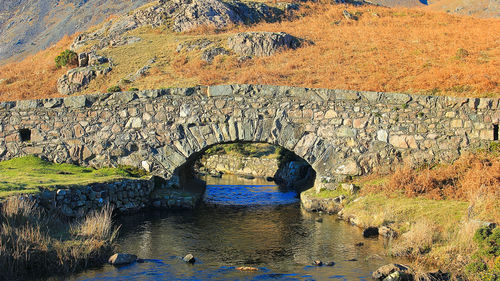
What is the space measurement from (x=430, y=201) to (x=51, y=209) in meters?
10.5

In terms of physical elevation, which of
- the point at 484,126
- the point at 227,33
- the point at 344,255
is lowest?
the point at 344,255

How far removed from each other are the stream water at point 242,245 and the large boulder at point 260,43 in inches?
658

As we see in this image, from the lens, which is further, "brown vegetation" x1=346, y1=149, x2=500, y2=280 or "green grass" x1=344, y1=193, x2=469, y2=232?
"green grass" x1=344, y1=193, x2=469, y2=232

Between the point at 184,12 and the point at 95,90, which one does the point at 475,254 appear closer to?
the point at 95,90

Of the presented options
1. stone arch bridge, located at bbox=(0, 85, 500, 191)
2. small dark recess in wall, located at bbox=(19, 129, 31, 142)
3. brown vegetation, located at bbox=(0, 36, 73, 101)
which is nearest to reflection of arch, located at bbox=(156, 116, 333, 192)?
stone arch bridge, located at bbox=(0, 85, 500, 191)

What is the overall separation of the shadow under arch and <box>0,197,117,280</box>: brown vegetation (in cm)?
743

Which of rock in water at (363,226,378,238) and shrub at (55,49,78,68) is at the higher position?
shrub at (55,49,78,68)

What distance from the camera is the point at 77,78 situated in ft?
107

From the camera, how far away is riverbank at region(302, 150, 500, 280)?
35.1ft

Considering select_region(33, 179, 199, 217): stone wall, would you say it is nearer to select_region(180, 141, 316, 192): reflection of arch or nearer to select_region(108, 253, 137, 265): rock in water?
select_region(180, 141, 316, 192): reflection of arch

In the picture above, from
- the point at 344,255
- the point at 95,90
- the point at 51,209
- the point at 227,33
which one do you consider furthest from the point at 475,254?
the point at 227,33

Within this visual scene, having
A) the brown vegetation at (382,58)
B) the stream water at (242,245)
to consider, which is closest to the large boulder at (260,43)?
the brown vegetation at (382,58)

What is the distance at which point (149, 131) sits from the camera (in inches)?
735

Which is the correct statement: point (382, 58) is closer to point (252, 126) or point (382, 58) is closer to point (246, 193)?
point (246, 193)
